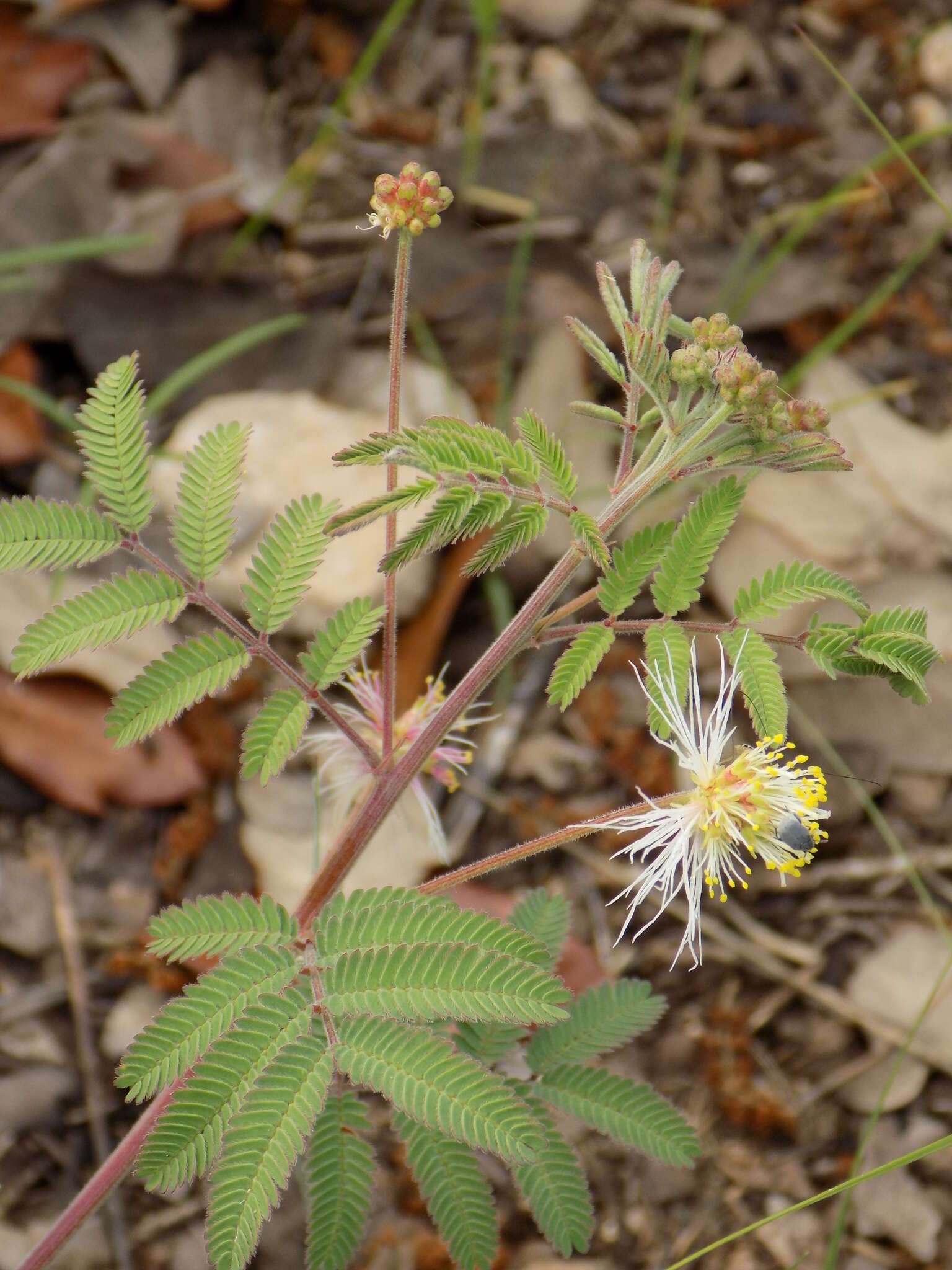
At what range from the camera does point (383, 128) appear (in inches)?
157

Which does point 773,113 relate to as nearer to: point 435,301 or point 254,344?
point 435,301

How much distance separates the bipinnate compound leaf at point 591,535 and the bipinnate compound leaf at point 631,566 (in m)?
0.17

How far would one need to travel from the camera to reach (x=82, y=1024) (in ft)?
8.91

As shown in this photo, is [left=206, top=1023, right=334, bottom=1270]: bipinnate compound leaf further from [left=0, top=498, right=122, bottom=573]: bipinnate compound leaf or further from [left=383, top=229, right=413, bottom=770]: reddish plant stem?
[left=0, top=498, right=122, bottom=573]: bipinnate compound leaf

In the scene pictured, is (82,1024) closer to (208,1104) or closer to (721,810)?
(208,1104)

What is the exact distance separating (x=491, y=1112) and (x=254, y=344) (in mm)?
2608

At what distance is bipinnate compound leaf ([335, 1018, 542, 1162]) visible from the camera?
4.81 feet

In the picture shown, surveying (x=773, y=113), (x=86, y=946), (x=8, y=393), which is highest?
(x=773, y=113)

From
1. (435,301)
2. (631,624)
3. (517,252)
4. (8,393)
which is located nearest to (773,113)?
(517,252)

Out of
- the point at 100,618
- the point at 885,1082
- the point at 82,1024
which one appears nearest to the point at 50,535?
the point at 100,618

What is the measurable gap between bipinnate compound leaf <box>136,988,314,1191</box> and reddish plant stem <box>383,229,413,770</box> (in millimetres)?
490

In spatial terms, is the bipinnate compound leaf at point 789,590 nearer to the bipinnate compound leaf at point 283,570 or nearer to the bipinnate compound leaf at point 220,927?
the bipinnate compound leaf at point 283,570

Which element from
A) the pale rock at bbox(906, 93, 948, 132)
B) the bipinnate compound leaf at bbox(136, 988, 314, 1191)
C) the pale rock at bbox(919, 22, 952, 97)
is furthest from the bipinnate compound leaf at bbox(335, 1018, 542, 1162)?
the pale rock at bbox(919, 22, 952, 97)

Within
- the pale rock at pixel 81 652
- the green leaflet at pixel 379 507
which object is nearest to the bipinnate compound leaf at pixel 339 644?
the green leaflet at pixel 379 507
